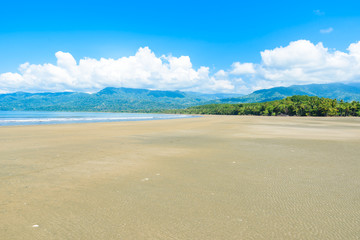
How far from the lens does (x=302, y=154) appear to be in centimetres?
A: 1377

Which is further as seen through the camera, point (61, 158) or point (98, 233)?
point (61, 158)

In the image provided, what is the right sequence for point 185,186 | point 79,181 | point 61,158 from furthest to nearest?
point 61,158 < point 79,181 < point 185,186

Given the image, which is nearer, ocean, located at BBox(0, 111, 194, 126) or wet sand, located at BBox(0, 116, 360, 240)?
wet sand, located at BBox(0, 116, 360, 240)

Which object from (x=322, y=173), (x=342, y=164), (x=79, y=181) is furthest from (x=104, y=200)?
(x=342, y=164)

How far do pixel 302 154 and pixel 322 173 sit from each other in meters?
4.65

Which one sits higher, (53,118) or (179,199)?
(179,199)

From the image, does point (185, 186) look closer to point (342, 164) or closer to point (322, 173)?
point (322, 173)

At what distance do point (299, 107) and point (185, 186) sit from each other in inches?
5801

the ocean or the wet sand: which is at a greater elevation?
the wet sand

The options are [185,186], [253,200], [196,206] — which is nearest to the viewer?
[196,206]

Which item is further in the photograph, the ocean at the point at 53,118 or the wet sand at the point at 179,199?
the ocean at the point at 53,118

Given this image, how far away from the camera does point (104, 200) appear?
6398 millimetres

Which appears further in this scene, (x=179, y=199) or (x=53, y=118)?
(x=53, y=118)

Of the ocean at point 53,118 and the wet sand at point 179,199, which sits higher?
the wet sand at point 179,199
